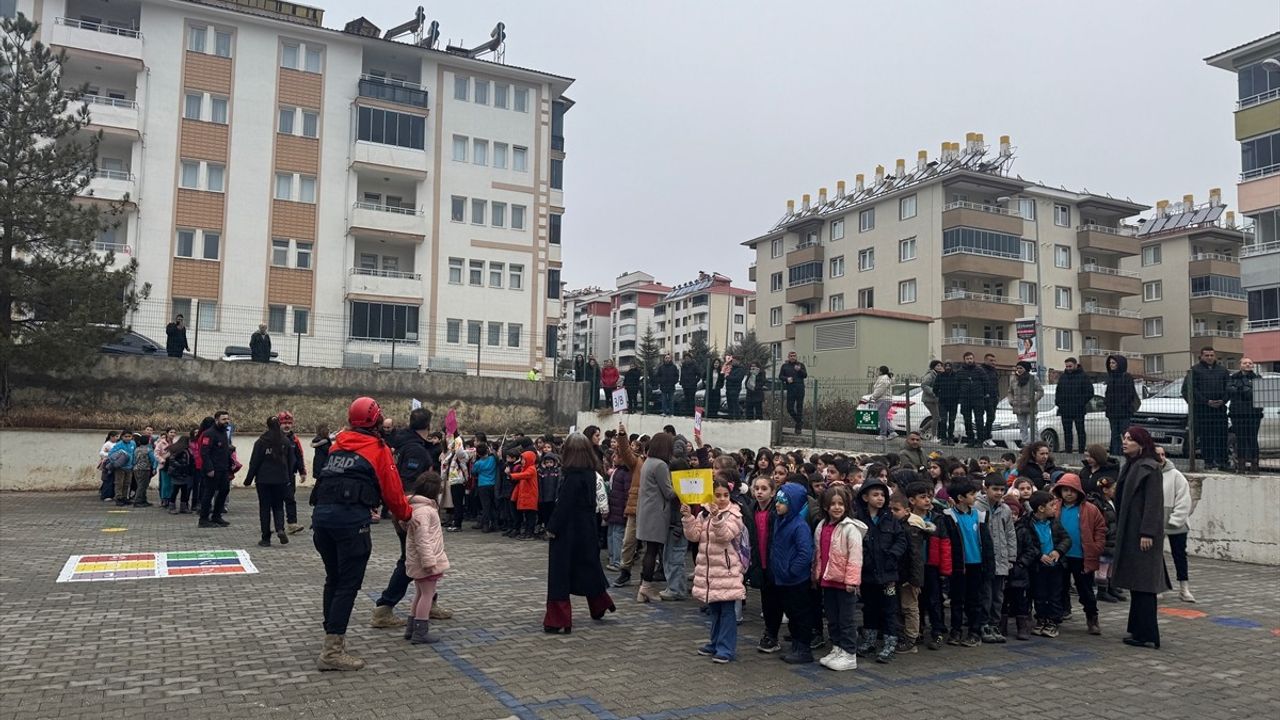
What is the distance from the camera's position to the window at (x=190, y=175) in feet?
124

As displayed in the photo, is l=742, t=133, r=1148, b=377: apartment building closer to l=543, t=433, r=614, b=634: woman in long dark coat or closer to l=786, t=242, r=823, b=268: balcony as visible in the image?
l=786, t=242, r=823, b=268: balcony

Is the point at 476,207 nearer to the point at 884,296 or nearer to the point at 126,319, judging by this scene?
the point at 126,319

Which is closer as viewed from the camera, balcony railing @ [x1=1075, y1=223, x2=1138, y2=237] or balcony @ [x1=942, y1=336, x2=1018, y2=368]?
balcony @ [x1=942, y1=336, x2=1018, y2=368]

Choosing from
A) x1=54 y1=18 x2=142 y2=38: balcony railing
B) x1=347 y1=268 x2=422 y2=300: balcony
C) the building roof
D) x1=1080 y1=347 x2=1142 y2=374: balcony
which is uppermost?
x1=54 y1=18 x2=142 y2=38: balcony railing

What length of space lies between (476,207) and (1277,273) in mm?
34733

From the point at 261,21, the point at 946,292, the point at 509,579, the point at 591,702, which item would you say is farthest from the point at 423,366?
the point at 946,292

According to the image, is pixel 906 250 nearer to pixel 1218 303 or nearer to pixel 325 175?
pixel 1218 303

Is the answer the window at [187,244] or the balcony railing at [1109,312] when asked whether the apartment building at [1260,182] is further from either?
the window at [187,244]

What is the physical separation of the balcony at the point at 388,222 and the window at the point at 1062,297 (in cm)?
3938

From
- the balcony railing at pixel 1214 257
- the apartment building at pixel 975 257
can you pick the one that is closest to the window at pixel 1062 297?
the apartment building at pixel 975 257

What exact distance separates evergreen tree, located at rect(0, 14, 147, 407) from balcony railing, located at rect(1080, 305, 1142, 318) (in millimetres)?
54157

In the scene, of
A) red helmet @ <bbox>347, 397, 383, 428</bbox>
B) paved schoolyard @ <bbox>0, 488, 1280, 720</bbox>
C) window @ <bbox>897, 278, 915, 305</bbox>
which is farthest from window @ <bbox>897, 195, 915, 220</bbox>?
red helmet @ <bbox>347, 397, 383, 428</bbox>

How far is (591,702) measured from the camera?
6.07 meters

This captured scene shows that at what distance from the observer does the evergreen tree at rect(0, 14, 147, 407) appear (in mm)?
21547
